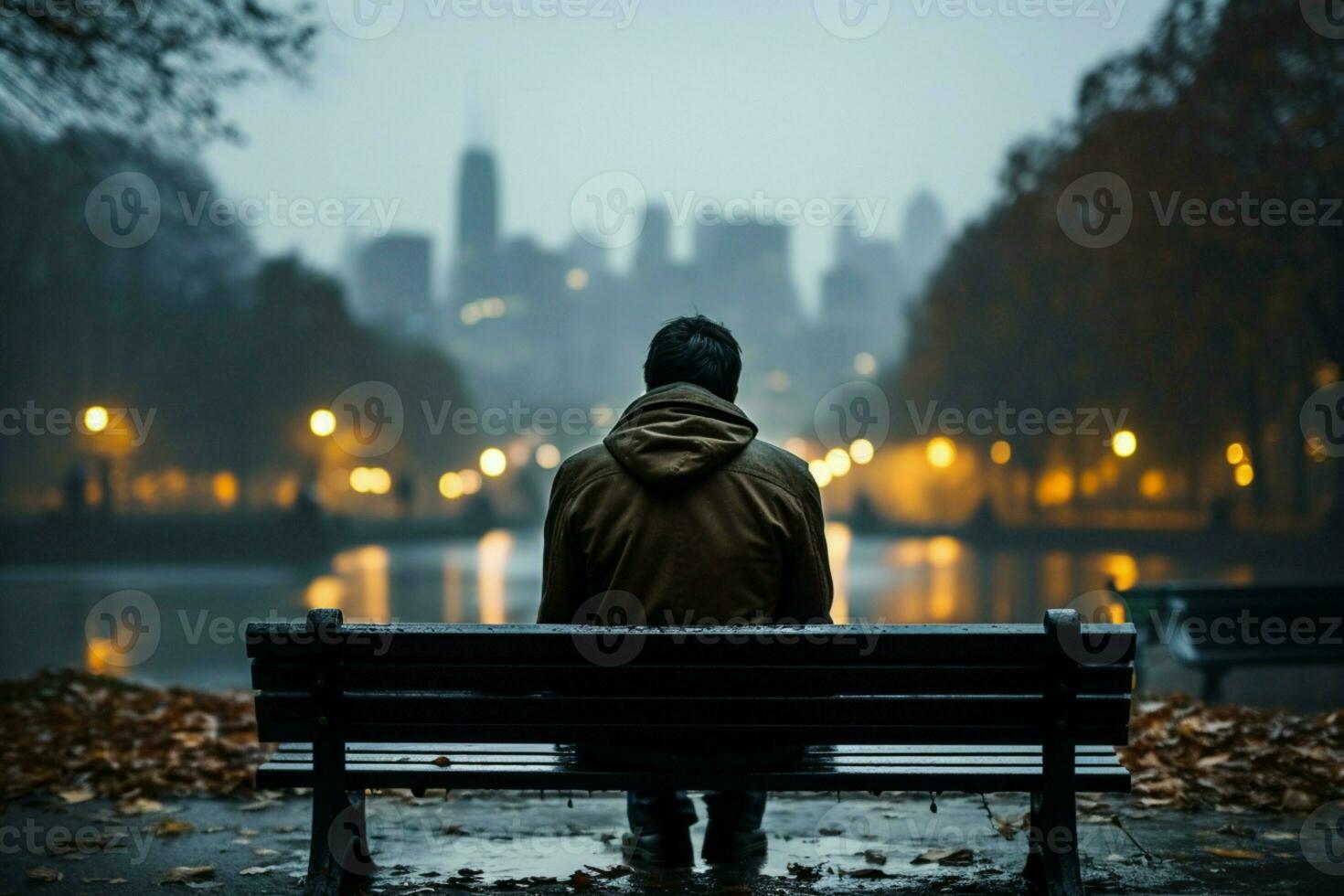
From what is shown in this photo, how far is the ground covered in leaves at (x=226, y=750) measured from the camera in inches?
249

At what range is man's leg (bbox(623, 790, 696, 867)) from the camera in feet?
16.3

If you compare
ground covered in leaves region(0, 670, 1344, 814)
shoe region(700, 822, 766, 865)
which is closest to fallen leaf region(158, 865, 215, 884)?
ground covered in leaves region(0, 670, 1344, 814)

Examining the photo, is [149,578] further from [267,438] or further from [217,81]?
[267,438]

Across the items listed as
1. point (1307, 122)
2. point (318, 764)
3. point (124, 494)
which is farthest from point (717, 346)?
point (124, 494)

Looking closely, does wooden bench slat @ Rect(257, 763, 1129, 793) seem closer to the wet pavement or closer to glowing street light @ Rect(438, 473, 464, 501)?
the wet pavement

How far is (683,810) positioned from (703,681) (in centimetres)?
105

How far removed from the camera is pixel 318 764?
14.4ft

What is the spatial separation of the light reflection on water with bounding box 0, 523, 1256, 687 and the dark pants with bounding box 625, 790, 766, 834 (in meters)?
4.27

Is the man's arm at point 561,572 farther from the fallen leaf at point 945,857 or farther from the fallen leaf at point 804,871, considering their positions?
the fallen leaf at point 945,857

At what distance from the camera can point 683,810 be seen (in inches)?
199

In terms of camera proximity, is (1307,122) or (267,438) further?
(267,438)

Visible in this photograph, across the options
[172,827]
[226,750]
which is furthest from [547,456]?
[172,827]

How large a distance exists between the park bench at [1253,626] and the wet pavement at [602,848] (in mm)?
3705

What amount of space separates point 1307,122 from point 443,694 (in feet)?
82.3
